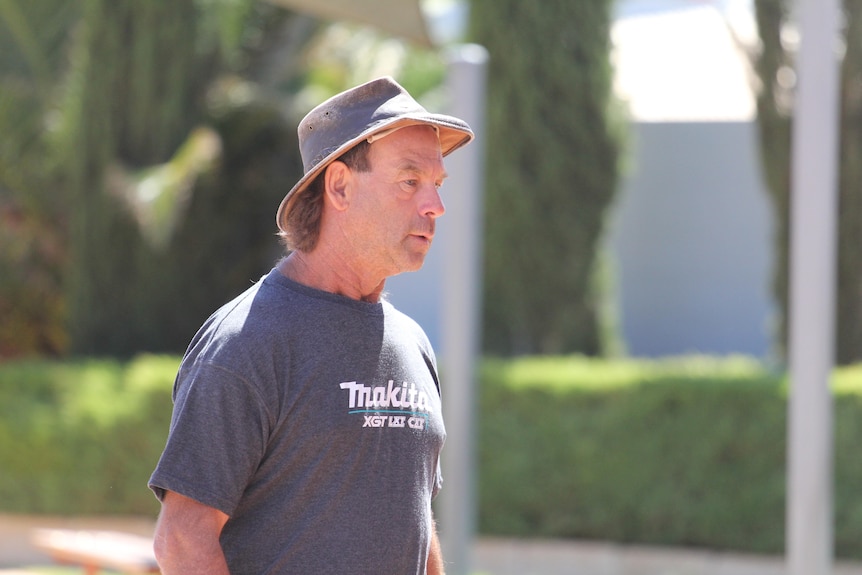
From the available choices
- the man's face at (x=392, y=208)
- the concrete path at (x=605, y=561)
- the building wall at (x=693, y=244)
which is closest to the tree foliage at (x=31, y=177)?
the concrete path at (x=605, y=561)

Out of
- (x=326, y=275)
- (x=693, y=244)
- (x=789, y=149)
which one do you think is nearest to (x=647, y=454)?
(x=789, y=149)

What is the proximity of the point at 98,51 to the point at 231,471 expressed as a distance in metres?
8.97

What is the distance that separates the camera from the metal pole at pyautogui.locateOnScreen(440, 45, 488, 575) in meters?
5.59

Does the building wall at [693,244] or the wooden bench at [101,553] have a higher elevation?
the building wall at [693,244]

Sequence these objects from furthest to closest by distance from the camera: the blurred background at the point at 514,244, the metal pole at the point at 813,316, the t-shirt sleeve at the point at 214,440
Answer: the blurred background at the point at 514,244 → the metal pole at the point at 813,316 → the t-shirt sleeve at the point at 214,440

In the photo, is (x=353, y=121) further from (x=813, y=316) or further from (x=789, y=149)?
(x=789, y=149)

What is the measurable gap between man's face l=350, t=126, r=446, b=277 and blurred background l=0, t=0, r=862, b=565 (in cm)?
332

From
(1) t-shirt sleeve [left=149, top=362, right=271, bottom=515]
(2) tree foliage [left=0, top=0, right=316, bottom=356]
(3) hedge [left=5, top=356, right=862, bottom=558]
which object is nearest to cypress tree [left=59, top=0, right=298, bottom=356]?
(2) tree foliage [left=0, top=0, right=316, bottom=356]

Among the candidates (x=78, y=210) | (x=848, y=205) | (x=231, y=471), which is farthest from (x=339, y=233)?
(x=78, y=210)

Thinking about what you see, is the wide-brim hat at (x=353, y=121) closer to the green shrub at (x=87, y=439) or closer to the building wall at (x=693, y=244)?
the green shrub at (x=87, y=439)

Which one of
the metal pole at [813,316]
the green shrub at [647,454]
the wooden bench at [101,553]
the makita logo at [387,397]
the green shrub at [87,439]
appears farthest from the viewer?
the green shrub at [87,439]

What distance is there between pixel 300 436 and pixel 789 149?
7340 millimetres

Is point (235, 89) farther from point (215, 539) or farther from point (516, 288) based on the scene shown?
point (215, 539)

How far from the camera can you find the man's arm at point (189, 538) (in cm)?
194
